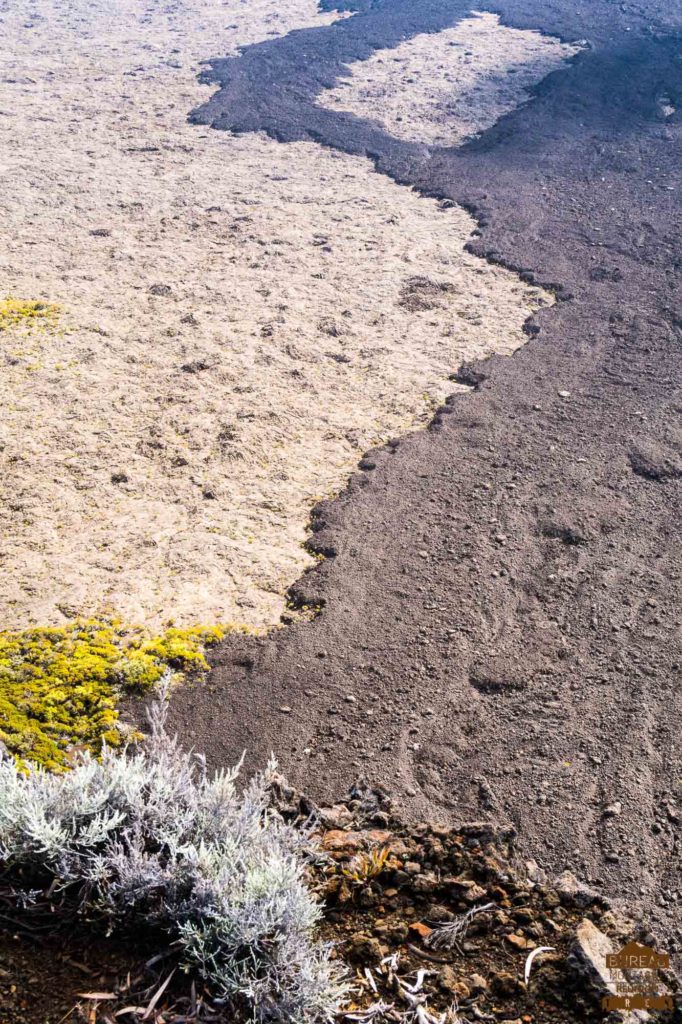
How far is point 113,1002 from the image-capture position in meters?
2.09

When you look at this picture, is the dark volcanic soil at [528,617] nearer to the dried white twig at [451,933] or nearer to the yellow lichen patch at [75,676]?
the yellow lichen patch at [75,676]

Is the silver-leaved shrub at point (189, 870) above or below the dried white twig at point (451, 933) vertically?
above

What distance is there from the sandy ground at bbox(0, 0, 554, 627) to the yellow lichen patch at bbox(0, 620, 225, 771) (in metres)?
0.15

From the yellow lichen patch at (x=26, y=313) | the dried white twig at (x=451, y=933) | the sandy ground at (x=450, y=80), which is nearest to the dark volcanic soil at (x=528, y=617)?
the dried white twig at (x=451, y=933)

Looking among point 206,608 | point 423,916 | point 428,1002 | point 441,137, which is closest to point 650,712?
point 423,916

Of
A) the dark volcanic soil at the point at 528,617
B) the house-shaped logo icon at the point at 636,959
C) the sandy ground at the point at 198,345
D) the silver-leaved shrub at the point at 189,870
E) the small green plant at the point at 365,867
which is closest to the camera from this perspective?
the silver-leaved shrub at the point at 189,870

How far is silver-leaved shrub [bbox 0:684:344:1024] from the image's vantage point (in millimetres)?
2094

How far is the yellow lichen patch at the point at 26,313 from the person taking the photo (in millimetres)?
6621

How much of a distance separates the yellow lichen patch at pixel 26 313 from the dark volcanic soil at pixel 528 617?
3197 mm

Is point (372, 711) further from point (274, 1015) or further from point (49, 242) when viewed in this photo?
point (49, 242)

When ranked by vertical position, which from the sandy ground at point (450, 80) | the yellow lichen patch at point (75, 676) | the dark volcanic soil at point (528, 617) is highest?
the sandy ground at point (450, 80)

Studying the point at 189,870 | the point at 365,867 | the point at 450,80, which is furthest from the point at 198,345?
the point at 450,80

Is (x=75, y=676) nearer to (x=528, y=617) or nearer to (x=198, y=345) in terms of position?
(x=528, y=617)

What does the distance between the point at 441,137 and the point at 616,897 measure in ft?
35.4
